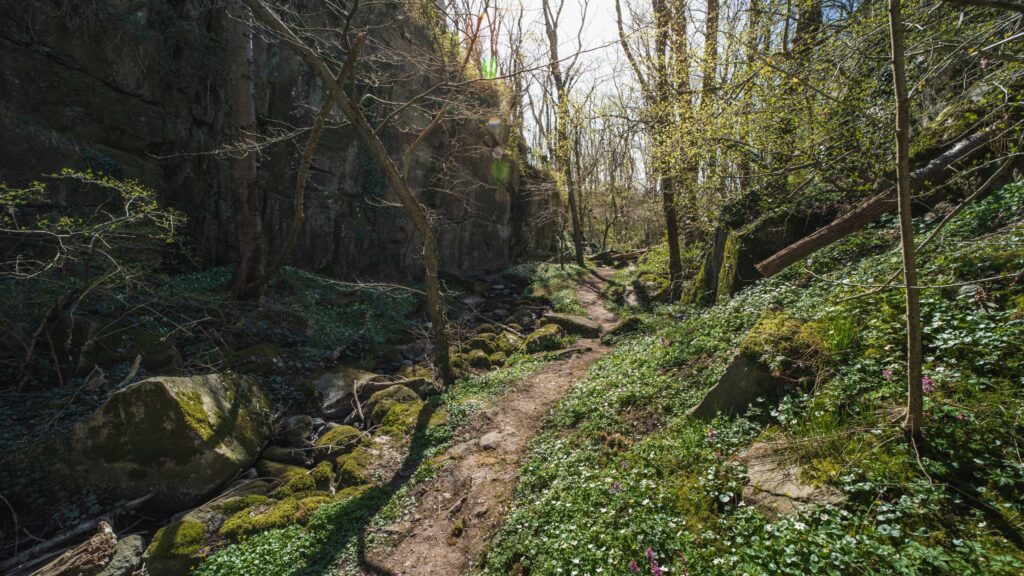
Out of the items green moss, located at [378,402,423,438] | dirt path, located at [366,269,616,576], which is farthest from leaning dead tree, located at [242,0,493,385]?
dirt path, located at [366,269,616,576]

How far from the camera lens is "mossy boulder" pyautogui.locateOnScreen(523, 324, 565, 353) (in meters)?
11.1

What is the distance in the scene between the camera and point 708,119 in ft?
26.7

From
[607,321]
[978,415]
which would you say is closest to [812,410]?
[978,415]

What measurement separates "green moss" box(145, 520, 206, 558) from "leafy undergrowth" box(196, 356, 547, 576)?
0.30 metres

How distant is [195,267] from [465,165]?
45.6 feet

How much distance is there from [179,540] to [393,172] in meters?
6.26

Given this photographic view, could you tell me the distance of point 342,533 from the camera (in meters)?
5.33

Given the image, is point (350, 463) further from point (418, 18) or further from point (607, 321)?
point (418, 18)

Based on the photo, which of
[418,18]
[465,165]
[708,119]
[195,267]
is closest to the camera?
[708,119]

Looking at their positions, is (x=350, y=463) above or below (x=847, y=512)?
below

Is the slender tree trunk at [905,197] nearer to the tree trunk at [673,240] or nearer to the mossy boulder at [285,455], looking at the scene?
the mossy boulder at [285,455]

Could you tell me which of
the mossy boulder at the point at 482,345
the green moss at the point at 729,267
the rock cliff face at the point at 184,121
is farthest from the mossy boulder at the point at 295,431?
the green moss at the point at 729,267

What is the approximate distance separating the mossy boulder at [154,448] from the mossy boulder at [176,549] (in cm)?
73

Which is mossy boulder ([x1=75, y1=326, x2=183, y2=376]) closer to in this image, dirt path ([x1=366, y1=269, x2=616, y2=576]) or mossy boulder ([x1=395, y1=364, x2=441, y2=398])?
mossy boulder ([x1=395, y1=364, x2=441, y2=398])
